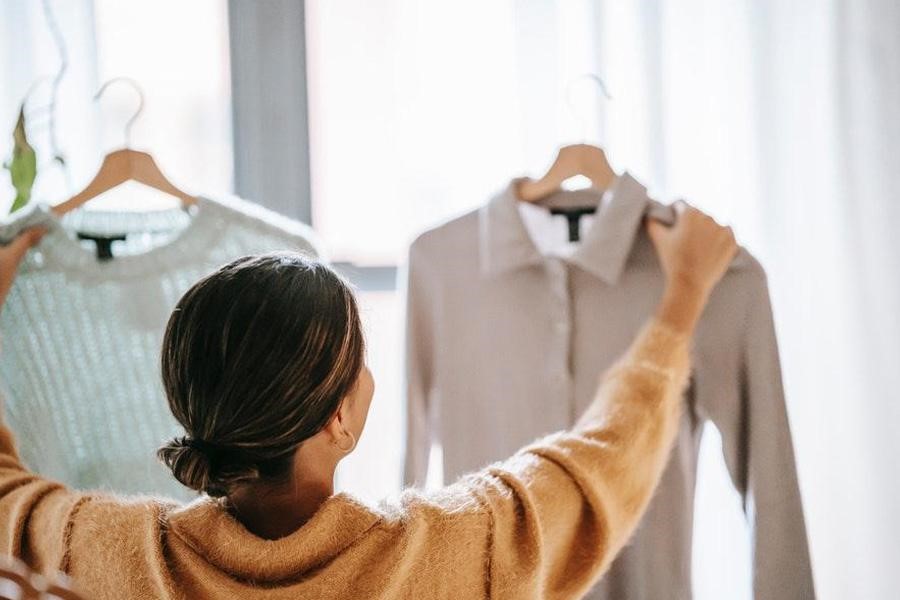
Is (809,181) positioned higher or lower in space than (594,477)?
higher

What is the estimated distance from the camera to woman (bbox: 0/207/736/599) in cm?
71

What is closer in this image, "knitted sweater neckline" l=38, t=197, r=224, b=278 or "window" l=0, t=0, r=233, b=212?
"knitted sweater neckline" l=38, t=197, r=224, b=278

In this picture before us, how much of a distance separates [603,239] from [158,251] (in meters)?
0.56

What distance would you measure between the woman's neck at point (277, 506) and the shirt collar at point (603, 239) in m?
0.45

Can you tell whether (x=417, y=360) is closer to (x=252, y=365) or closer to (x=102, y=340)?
(x=102, y=340)

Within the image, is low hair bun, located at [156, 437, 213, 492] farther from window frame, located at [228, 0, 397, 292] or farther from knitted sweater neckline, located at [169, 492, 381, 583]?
window frame, located at [228, 0, 397, 292]

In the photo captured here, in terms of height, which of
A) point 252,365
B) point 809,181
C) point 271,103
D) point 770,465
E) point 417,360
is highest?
point 271,103

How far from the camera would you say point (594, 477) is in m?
0.85

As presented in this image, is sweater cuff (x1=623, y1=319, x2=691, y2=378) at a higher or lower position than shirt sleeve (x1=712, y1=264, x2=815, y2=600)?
higher

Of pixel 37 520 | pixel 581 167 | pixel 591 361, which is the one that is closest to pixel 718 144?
pixel 581 167

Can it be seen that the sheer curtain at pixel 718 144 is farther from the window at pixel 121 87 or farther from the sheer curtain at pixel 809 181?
the window at pixel 121 87

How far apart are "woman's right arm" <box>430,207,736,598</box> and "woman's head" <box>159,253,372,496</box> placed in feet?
0.63

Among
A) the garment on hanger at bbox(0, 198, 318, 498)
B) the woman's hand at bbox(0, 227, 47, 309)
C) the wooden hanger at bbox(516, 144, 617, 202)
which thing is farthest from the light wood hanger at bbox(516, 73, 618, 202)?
the woman's hand at bbox(0, 227, 47, 309)

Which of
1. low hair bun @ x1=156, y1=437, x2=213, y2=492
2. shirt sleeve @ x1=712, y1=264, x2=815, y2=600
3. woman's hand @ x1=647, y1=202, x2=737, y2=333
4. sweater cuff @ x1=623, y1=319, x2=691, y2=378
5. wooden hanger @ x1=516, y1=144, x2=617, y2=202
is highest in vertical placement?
wooden hanger @ x1=516, y1=144, x2=617, y2=202
